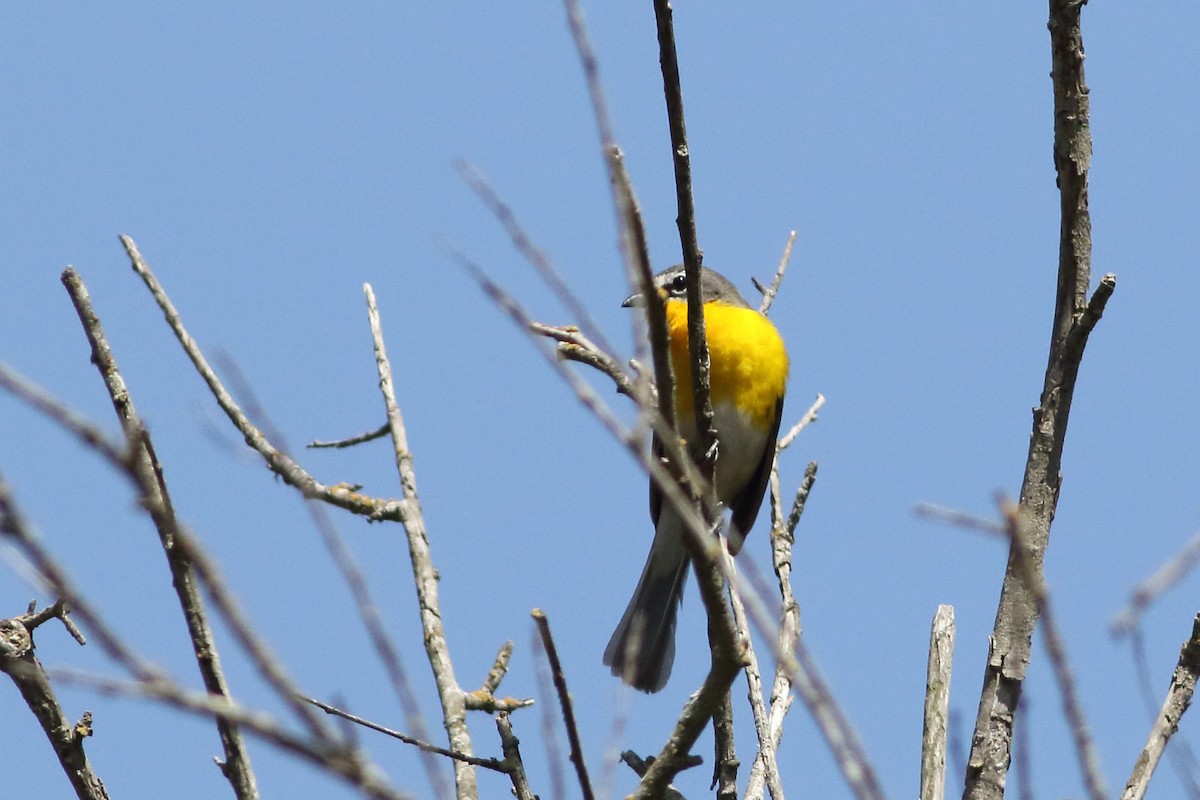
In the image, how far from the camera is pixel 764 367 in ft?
23.0

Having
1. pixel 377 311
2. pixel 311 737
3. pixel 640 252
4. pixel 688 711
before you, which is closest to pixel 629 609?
pixel 377 311

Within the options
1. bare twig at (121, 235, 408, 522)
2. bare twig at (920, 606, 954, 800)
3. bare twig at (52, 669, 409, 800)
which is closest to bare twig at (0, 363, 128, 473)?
bare twig at (52, 669, 409, 800)

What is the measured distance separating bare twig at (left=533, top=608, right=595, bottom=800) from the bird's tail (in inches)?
135

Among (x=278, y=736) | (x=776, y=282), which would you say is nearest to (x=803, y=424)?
(x=776, y=282)

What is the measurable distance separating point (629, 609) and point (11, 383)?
5048 mm

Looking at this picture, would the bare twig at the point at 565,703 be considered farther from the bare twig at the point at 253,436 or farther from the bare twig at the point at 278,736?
the bare twig at the point at 253,436

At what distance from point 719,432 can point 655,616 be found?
44.5 inches

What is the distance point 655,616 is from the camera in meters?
6.16

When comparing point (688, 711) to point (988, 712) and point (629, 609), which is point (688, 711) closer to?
point (988, 712)

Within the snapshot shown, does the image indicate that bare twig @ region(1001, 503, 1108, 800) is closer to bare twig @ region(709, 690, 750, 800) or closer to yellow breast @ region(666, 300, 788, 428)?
bare twig @ region(709, 690, 750, 800)

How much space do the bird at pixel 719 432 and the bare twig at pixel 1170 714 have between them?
9.17 ft

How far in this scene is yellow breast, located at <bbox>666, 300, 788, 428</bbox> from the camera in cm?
693

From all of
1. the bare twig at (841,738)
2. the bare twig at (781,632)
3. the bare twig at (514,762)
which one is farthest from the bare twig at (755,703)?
the bare twig at (841,738)

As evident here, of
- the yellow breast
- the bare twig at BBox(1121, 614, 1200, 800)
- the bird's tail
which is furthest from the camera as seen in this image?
the yellow breast
